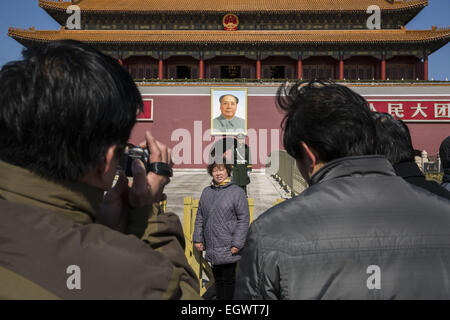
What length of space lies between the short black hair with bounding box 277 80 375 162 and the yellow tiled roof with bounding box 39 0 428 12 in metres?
22.9

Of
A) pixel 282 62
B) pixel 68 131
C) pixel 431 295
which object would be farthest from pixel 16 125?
pixel 282 62

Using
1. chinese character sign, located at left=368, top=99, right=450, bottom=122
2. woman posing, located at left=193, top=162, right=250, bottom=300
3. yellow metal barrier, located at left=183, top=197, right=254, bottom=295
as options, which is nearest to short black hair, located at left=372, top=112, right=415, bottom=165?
woman posing, located at left=193, top=162, right=250, bottom=300

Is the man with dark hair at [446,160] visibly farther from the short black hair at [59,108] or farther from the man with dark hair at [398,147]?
the short black hair at [59,108]

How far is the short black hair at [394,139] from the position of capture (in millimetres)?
2197

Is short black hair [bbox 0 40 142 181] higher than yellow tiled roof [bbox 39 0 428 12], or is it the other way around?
yellow tiled roof [bbox 39 0 428 12]

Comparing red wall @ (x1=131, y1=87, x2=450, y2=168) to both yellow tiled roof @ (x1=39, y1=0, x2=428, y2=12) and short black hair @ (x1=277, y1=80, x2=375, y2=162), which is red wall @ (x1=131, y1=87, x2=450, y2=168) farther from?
short black hair @ (x1=277, y1=80, x2=375, y2=162)

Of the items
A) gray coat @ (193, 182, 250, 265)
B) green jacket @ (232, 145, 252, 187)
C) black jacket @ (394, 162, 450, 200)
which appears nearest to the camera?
black jacket @ (394, 162, 450, 200)

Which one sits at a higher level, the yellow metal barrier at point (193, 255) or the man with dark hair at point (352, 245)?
the man with dark hair at point (352, 245)

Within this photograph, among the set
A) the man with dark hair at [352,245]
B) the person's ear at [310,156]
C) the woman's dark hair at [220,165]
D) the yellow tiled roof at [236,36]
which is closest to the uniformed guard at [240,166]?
the woman's dark hair at [220,165]

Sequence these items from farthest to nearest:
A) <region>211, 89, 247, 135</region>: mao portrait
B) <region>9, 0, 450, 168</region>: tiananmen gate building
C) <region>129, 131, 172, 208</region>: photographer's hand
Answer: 1. <region>211, 89, 247, 135</region>: mao portrait
2. <region>9, 0, 450, 168</region>: tiananmen gate building
3. <region>129, 131, 172, 208</region>: photographer's hand

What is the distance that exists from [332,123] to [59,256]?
3.21 ft

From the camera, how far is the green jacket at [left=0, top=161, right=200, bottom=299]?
779mm

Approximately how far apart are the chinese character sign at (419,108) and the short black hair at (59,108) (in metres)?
20.6

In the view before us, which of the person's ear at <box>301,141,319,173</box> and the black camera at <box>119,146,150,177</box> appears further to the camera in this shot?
the person's ear at <box>301,141,319,173</box>
